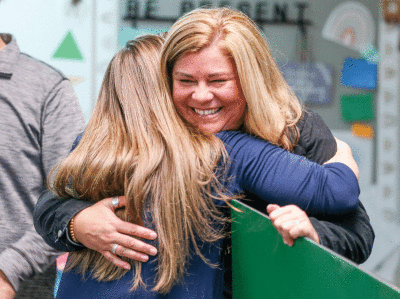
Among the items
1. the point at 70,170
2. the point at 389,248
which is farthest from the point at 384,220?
the point at 70,170

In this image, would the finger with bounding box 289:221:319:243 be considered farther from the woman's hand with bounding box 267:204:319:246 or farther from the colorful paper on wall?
the colorful paper on wall

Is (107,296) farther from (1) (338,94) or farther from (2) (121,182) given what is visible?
(1) (338,94)

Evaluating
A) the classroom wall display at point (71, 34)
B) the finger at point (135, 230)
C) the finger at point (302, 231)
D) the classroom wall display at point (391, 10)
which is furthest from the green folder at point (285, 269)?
the classroom wall display at point (391, 10)

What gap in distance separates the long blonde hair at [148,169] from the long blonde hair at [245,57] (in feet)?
0.31

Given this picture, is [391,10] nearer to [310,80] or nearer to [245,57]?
[310,80]

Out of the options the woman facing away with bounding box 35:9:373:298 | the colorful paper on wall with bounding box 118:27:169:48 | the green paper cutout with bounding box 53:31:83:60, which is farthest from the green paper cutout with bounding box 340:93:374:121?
the woman facing away with bounding box 35:9:373:298

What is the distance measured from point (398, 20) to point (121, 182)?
8.58 feet

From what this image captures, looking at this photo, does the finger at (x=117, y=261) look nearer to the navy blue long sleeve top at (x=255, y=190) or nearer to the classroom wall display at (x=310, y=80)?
the navy blue long sleeve top at (x=255, y=190)

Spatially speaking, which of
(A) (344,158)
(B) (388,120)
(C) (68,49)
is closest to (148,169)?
(A) (344,158)

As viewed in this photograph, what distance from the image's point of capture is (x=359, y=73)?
3023 millimetres

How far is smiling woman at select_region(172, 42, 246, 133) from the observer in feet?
3.48

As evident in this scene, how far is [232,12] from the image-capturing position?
1165 mm

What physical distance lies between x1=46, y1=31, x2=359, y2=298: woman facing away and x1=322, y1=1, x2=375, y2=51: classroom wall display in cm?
213

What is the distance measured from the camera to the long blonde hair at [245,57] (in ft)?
3.47
